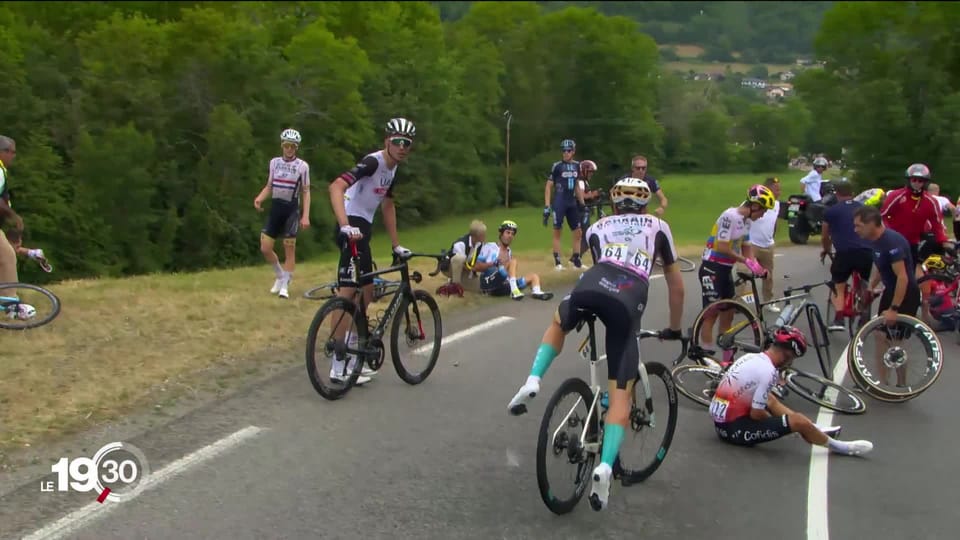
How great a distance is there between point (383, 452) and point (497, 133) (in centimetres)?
7392

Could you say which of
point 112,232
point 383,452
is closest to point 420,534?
point 383,452

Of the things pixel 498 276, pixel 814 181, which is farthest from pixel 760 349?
pixel 814 181

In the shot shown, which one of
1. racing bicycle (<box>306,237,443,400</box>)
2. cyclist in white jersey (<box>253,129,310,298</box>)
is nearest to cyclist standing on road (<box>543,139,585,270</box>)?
cyclist in white jersey (<box>253,129,310,298</box>)

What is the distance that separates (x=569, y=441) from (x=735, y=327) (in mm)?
3881

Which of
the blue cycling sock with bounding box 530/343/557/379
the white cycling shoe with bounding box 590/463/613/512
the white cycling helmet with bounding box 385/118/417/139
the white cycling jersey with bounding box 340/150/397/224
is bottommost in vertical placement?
the white cycling shoe with bounding box 590/463/613/512

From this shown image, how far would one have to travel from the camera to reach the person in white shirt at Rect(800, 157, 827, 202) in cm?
2102

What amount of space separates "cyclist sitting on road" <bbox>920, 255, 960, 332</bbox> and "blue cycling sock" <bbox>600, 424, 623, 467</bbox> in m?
7.40

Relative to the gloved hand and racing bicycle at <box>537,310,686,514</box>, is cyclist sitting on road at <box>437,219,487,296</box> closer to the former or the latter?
the gloved hand

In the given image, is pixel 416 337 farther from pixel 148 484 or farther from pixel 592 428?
pixel 148 484

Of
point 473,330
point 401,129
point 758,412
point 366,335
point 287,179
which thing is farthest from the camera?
point 287,179

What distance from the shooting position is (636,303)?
A: 5441 millimetres

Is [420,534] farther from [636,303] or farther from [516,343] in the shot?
[516,343]

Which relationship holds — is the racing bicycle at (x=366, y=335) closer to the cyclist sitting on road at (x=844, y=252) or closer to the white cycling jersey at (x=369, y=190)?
the white cycling jersey at (x=369, y=190)

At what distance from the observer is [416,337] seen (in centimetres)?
807
